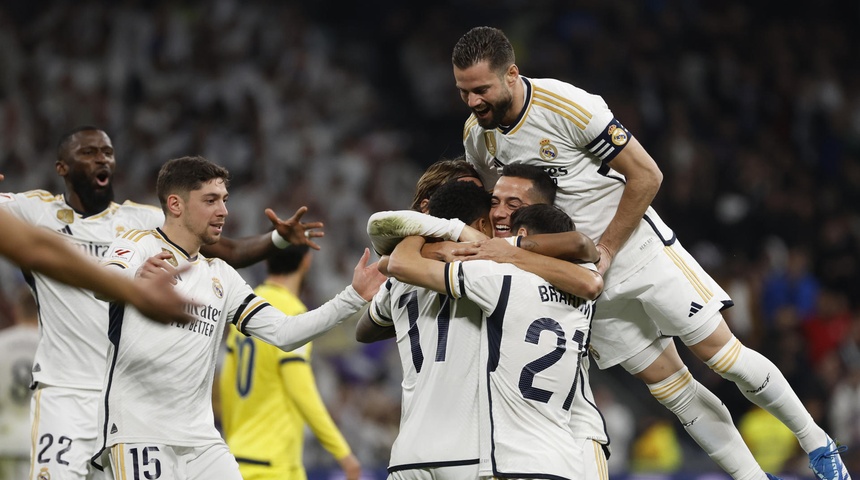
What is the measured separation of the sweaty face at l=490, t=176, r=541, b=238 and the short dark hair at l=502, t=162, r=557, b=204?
4 centimetres

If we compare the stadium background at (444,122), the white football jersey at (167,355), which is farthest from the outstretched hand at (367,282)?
the stadium background at (444,122)

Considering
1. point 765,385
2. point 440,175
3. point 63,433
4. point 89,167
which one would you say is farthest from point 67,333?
point 765,385

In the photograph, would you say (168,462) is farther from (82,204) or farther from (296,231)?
(82,204)

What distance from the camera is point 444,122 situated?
54.1 feet

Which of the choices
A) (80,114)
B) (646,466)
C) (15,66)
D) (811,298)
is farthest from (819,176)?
(15,66)

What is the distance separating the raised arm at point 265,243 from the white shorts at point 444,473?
181cm

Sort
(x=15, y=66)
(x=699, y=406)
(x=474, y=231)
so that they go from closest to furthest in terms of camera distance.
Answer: (x=474, y=231) < (x=699, y=406) < (x=15, y=66)

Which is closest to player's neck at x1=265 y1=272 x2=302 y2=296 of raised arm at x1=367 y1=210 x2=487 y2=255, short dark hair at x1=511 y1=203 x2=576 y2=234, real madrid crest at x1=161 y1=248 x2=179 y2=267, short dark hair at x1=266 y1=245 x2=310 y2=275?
short dark hair at x1=266 y1=245 x2=310 y2=275

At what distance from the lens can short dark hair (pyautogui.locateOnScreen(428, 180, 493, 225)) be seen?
539 cm

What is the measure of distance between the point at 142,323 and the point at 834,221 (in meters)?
11.1

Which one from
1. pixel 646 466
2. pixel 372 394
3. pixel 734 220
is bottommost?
pixel 646 466

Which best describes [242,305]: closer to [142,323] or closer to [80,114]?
[142,323]

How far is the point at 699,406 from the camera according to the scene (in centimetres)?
630

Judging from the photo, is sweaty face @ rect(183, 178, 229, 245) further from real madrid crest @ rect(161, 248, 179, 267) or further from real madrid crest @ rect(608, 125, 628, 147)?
real madrid crest @ rect(608, 125, 628, 147)
